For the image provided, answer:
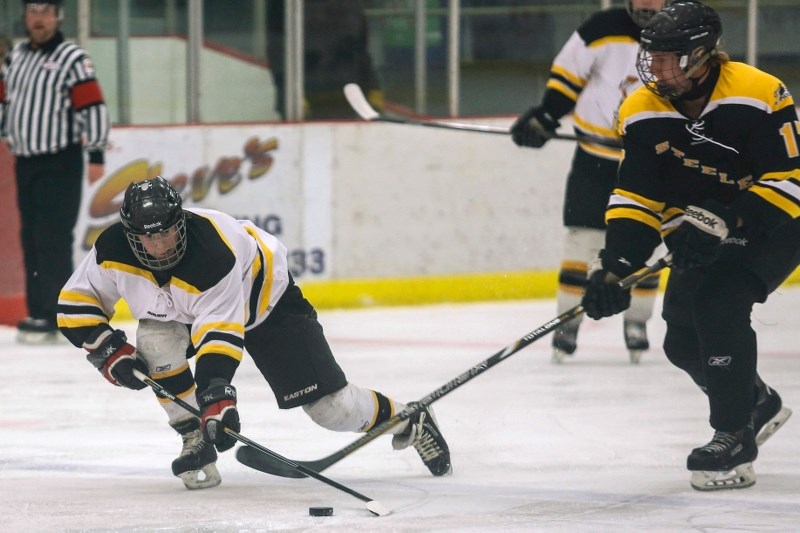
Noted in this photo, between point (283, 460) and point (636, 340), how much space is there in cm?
231

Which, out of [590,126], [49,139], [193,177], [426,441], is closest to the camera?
[426,441]

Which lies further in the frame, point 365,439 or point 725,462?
point 365,439

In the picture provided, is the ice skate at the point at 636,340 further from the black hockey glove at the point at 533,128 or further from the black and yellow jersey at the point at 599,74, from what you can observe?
the black hockey glove at the point at 533,128

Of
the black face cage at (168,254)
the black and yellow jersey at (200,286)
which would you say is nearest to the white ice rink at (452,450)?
the black and yellow jersey at (200,286)

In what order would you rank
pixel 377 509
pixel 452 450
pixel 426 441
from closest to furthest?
pixel 377 509
pixel 426 441
pixel 452 450

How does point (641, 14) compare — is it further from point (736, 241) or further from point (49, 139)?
point (49, 139)

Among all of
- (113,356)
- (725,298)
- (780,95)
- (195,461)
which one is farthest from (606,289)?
(113,356)

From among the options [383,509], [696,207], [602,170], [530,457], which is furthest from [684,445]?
[602,170]

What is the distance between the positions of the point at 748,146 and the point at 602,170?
Result: 2.00m

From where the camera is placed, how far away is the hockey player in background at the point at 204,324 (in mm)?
3332

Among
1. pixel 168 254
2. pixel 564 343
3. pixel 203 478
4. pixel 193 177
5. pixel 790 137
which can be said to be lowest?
pixel 564 343

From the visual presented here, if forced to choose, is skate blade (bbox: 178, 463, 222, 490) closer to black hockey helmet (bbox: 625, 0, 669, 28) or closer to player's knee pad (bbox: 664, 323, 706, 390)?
player's knee pad (bbox: 664, 323, 706, 390)

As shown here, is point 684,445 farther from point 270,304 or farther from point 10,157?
point 10,157

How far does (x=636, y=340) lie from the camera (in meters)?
5.52
